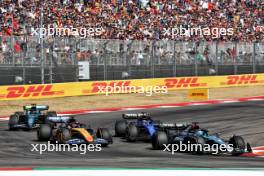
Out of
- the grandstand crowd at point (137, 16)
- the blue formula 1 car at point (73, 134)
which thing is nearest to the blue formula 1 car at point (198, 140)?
the blue formula 1 car at point (73, 134)

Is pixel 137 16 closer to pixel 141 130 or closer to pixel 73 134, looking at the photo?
pixel 141 130

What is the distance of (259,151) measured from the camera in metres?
16.2

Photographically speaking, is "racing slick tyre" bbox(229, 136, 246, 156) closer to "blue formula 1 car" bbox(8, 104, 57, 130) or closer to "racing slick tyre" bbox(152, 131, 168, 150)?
"racing slick tyre" bbox(152, 131, 168, 150)

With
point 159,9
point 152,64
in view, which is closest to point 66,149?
point 152,64

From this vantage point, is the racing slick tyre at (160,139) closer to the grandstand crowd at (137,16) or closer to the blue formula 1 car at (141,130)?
the blue formula 1 car at (141,130)

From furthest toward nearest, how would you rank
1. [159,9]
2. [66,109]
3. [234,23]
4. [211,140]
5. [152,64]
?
[234,23] < [159,9] < [152,64] < [66,109] < [211,140]
